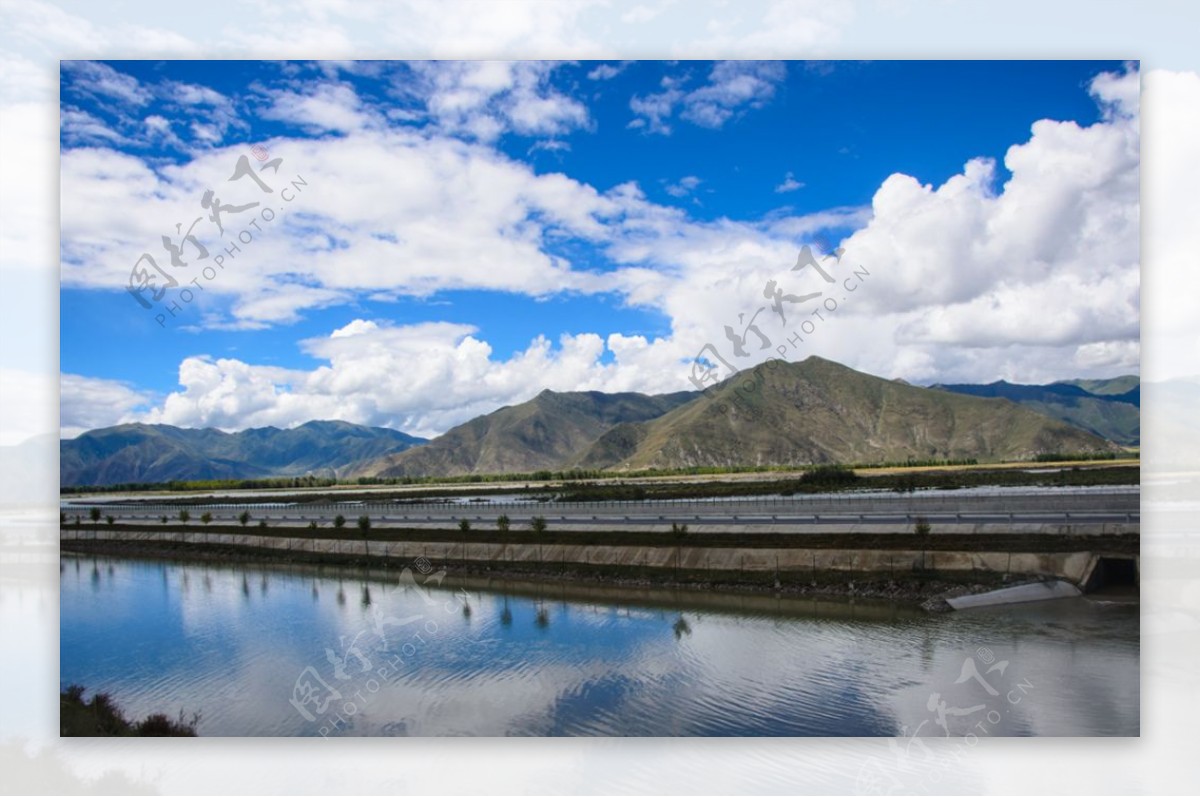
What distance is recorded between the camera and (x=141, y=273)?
32.8 ft

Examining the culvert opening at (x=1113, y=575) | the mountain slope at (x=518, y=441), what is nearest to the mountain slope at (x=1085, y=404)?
the culvert opening at (x=1113, y=575)

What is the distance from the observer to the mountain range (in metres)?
60.7

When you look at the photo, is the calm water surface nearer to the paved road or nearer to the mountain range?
the paved road

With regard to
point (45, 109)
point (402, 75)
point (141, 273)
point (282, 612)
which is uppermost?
point (402, 75)

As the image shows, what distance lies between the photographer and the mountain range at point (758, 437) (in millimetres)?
60719

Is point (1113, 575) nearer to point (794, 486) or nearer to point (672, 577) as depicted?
point (672, 577)

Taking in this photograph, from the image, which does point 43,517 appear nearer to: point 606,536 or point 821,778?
point 821,778

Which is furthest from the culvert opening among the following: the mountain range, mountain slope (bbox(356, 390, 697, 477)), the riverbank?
mountain slope (bbox(356, 390, 697, 477))

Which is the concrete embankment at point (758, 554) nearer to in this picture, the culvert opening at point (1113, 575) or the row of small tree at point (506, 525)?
the culvert opening at point (1113, 575)

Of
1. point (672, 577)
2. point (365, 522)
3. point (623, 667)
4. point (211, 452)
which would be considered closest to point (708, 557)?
point (672, 577)

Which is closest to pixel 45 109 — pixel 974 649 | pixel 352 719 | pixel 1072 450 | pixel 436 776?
pixel 352 719

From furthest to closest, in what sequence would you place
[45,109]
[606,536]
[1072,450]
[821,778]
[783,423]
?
[783,423]
[1072,450]
[606,536]
[45,109]
[821,778]

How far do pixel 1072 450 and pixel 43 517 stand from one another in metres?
58.2

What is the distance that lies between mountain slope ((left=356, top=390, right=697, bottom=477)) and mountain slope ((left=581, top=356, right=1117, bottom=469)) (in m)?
12.3
